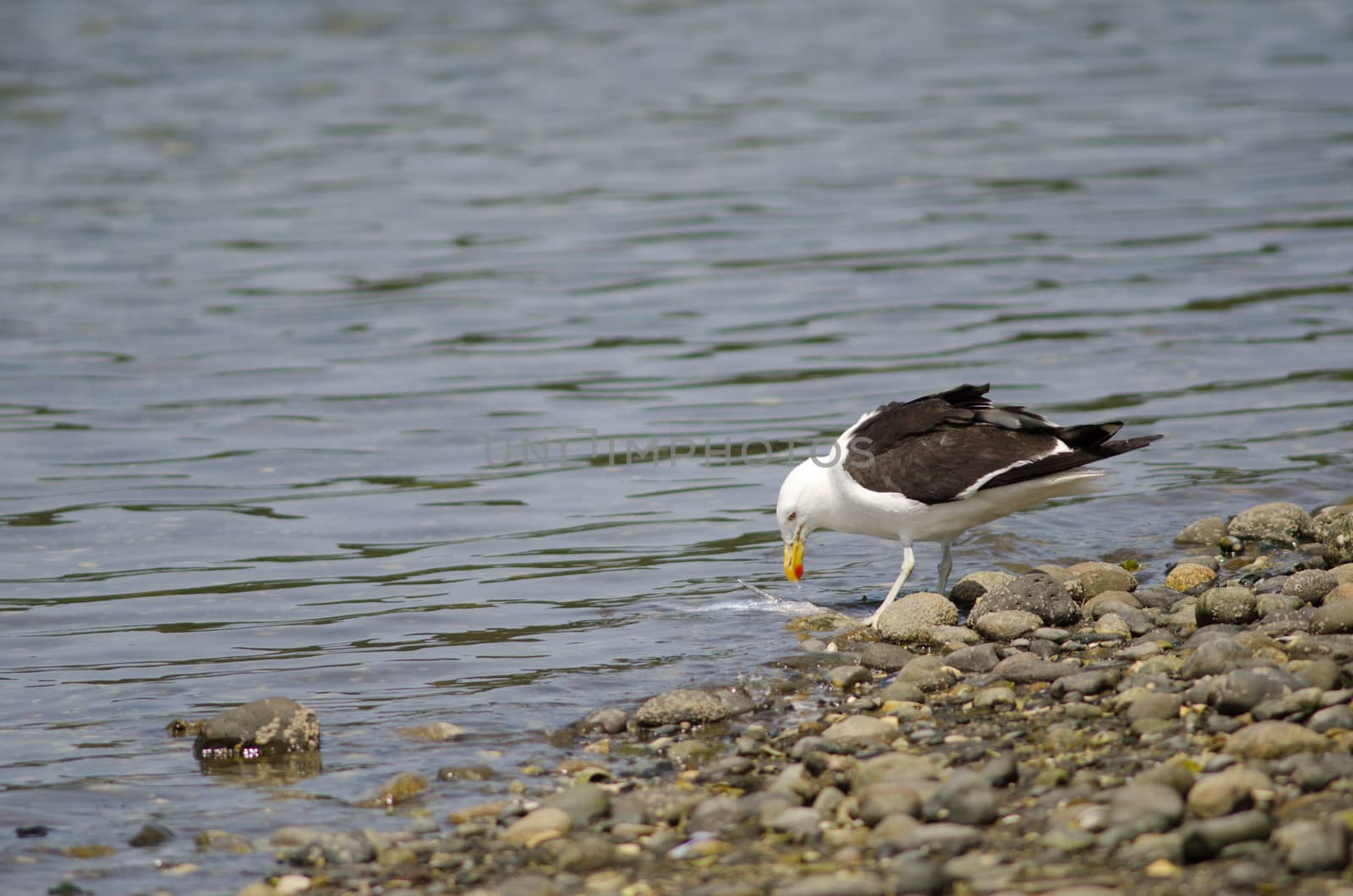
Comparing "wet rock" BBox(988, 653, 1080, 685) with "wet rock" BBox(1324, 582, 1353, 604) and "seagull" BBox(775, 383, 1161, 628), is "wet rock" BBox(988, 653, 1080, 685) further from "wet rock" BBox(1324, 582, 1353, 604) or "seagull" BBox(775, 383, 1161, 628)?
"wet rock" BBox(1324, 582, 1353, 604)

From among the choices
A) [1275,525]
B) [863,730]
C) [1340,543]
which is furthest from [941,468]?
[1275,525]

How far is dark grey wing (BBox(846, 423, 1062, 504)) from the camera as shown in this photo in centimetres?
763

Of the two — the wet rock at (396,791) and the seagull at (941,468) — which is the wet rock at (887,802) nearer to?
the wet rock at (396,791)

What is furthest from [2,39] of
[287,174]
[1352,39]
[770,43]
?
[1352,39]

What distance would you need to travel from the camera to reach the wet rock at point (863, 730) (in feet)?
19.6

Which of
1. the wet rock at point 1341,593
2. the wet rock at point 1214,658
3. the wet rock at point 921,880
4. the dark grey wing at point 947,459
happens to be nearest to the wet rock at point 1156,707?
the wet rock at point 1214,658

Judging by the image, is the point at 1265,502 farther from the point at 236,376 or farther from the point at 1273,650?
the point at 236,376

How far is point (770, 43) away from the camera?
2888 centimetres

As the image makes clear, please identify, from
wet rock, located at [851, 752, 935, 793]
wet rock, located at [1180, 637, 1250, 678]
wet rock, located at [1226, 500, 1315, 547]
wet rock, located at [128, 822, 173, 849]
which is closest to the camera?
wet rock, located at [851, 752, 935, 793]

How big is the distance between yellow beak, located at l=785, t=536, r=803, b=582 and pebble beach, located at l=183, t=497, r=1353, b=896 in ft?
2.30

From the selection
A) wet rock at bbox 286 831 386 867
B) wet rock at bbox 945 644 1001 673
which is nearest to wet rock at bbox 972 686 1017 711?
wet rock at bbox 945 644 1001 673

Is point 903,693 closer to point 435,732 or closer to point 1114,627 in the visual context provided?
point 1114,627

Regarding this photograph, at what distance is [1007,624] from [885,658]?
63 cm

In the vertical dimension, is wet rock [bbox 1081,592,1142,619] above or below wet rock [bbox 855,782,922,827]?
above
